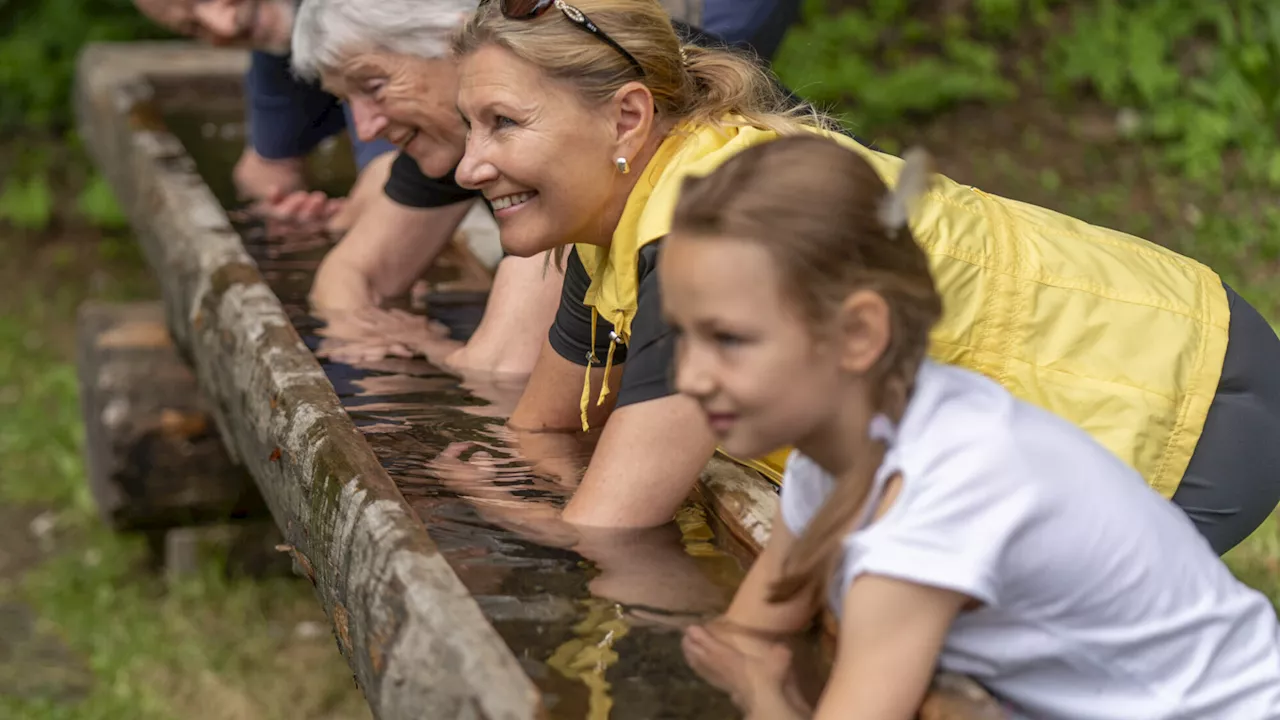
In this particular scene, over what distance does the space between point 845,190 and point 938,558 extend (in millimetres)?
370

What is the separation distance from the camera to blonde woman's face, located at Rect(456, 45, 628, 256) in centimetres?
230

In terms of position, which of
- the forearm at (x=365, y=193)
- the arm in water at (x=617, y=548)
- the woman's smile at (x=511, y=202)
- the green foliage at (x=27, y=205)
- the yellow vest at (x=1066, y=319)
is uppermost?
the yellow vest at (x=1066, y=319)

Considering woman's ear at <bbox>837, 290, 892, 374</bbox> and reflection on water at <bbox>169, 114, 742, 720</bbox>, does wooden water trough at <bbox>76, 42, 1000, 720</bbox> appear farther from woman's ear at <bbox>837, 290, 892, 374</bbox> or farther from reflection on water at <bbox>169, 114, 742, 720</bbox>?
woman's ear at <bbox>837, 290, 892, 374</bbox>

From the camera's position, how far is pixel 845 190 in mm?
1544

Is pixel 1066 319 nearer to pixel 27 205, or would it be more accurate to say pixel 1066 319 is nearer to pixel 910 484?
pixel 910 484

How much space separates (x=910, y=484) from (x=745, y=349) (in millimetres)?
211

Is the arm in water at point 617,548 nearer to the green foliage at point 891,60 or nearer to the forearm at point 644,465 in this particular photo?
the forearm at point 644,465

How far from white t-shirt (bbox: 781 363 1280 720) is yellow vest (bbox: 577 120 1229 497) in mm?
435

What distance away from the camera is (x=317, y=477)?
2.40 metres

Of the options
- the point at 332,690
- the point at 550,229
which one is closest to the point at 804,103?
the point at 550,229

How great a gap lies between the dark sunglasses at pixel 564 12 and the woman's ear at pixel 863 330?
0.85 metres

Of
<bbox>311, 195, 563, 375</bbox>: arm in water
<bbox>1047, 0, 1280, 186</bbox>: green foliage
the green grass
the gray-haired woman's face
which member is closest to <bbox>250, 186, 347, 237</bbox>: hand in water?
<bbox>311, 195, 563, 375</bbox>: arm in water

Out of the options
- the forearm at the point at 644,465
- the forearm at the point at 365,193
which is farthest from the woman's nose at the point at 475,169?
the forearm at the point at 365,193

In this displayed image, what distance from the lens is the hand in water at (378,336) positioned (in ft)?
10.9
